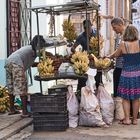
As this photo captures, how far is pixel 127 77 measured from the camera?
9062 millimetres

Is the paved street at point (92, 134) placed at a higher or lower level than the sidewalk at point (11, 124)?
lower

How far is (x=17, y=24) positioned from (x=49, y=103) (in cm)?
454

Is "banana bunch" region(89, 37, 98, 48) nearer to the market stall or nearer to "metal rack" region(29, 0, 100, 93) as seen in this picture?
"metal rack" region(29, 0, 100, 93)

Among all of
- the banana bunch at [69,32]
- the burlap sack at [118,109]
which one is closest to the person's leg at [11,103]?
the banana bunch at [69,32]

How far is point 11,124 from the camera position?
9.03 m

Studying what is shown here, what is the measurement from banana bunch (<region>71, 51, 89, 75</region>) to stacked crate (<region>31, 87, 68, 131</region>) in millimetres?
527

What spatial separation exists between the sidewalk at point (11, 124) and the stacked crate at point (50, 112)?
15.0 inches

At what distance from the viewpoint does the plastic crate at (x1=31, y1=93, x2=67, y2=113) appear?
28.0ft

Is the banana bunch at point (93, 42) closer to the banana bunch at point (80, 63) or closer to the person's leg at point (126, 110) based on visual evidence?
the banana bunch at point (80, 63)

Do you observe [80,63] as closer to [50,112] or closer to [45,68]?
[45,68]

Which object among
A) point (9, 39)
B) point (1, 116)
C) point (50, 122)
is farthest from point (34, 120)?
point (9, 39)

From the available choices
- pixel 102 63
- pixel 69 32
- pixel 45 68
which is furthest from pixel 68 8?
pixel 45 68

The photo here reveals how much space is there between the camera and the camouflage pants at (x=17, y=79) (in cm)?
944

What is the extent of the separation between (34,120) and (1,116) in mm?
1456
